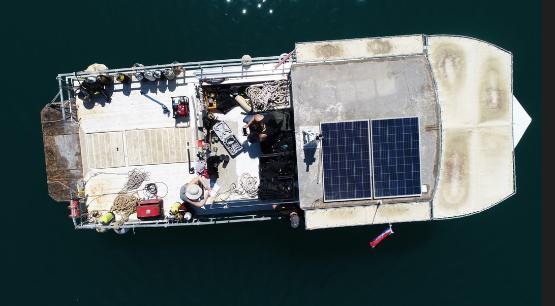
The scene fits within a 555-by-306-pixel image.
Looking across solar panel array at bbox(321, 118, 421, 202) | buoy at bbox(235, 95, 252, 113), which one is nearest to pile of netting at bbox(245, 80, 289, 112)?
buoy at bbox(235, 95, 252, 113)

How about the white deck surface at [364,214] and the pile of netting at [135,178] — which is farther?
the pile of netting at [135,178]

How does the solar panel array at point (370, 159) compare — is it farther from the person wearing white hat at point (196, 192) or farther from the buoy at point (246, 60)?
the person wearing white hat at point (196, 192)

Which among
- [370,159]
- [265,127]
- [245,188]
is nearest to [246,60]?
[265,127]

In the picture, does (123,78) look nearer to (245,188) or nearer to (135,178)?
(135,178)

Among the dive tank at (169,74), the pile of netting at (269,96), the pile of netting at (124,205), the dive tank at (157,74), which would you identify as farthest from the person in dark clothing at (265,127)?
the pile of netting at (124,205)

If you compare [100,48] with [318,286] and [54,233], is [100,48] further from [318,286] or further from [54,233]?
[318,286]
